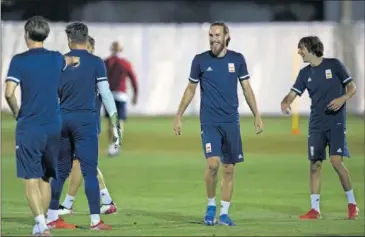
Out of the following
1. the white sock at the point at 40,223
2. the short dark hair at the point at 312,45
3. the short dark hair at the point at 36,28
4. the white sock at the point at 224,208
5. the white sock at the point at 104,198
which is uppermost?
the short dark hair at the point at 36,28

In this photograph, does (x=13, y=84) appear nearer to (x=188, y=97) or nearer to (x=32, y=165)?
(x=32, y=165)

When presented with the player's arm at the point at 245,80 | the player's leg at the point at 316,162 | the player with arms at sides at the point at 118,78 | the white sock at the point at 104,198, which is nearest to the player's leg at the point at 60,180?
the white sock at the point at 104,198

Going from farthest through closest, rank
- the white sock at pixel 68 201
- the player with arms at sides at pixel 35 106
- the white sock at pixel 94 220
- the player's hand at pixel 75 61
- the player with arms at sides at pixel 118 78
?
1. the player with arms at sides at pixel 118 78
2. the white sock at pixel 68 201
3. the white sock at pixel 94 220
4. the player's hand at pixel 75 61
5. the player with arms at sides at pixel 35 106

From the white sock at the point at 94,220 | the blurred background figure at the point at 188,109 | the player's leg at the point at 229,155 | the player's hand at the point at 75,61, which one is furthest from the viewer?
the blurred background figure at the point at 188,109

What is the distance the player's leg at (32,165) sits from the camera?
11.4 m

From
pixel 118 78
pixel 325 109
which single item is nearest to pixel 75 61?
pixel 325 109

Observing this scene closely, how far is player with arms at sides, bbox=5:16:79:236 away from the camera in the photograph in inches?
448

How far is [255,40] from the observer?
3706 cm

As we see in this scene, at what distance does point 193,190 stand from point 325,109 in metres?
3.66

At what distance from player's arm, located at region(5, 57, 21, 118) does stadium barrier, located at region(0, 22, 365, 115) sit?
996 inches

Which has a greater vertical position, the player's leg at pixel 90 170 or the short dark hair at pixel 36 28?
the short dark hair at pixel 36 28

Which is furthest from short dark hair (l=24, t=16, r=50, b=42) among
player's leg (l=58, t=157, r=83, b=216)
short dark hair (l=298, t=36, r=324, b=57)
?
short dark hair (l=298, t=36, r=324, b=57)

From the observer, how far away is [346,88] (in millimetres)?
14109

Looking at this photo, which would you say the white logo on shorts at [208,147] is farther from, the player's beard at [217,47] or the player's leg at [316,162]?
the player's leg at [316,162]
